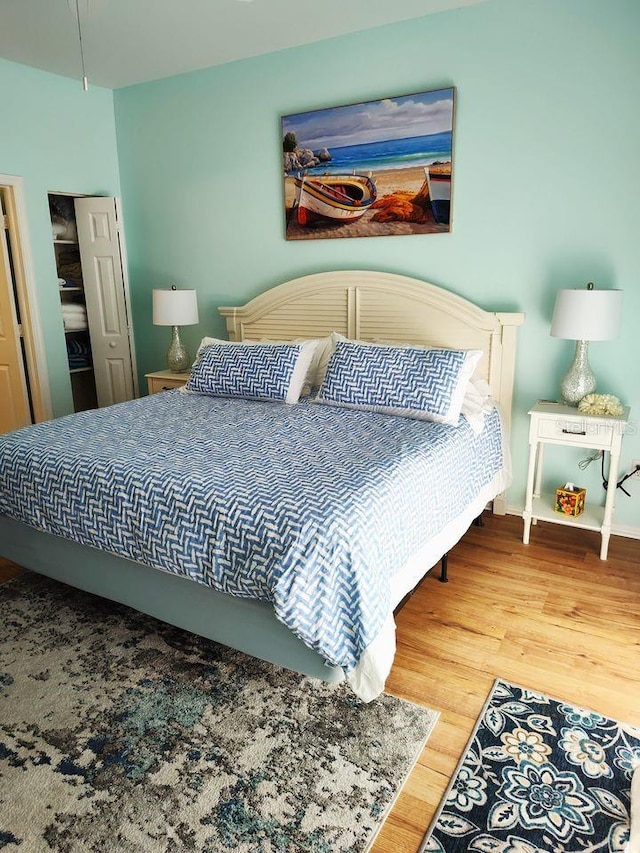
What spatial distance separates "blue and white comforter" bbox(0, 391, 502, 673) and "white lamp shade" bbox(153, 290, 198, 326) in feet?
4.28

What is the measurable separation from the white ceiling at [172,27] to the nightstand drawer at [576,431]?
83.7 inches

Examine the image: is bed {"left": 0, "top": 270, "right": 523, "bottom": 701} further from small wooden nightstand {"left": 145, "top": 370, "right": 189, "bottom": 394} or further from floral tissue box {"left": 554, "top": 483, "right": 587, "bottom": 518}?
small wooden nightstand {"left": 145, "top": 370, "right": 189, "bottom": 394}

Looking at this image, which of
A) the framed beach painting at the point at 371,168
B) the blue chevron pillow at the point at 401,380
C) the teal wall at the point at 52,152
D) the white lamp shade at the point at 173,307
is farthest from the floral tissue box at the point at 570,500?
the teal wall at the point at 52,152

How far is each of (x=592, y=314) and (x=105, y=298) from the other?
336cm

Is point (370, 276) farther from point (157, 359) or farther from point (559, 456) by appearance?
point (157, 359)

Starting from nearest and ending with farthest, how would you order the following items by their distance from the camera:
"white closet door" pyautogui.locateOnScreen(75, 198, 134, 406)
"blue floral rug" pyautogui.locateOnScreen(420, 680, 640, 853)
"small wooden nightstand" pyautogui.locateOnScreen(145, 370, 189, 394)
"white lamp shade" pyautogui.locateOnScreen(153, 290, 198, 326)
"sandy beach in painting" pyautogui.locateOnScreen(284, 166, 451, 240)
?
"blue floral rug" pyautogui.locateOnScreen(420, 680, 640, 853)
"sandy beach in painting" pyautogui.locateOnScreen(284, 166, 451, 240)
"white lamp shade" pyautogui.locateOnScreen(153, 290, 198, 326)
"small wooden nightstand" pyautogui.locateOnScreen(145, 370, 189, 394)
"white closet door" pyautogui.locateOnScreen(75, 198, 134, 406)

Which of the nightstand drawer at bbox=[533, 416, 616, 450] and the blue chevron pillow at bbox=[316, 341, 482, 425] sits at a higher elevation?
the blue chevron pillow at bbox=[316, 341, 482, 425]

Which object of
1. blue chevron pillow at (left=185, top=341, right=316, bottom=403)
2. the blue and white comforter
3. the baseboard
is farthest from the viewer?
blue chevron pillow at (left=185, top=341, right=316, bottom=403)

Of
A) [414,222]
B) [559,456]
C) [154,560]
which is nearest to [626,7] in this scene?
[414,222]

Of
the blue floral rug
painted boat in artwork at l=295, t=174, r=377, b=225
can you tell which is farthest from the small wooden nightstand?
the blue floral rug

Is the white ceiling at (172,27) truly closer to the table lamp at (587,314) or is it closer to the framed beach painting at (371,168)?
the framed beach painting at (371,168)

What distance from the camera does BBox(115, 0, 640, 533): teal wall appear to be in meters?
2.88

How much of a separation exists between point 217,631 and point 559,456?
6.94 feet

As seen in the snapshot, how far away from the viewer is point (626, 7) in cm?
272
